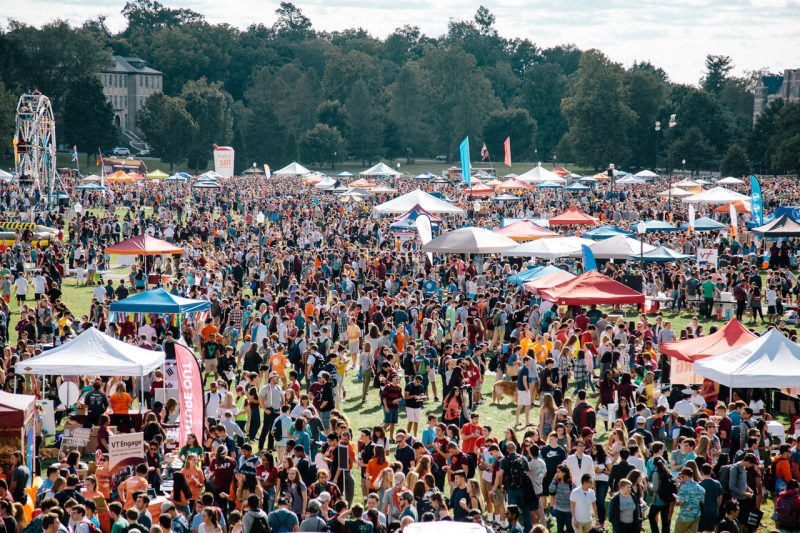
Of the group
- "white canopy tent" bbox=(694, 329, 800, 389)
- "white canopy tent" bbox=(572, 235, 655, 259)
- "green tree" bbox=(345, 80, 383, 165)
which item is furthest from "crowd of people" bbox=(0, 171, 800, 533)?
"green tree" bbox=(345, 80, 383, 165)

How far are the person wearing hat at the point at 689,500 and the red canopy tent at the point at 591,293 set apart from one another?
9734 millimetres

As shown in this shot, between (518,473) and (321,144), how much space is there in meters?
86.5

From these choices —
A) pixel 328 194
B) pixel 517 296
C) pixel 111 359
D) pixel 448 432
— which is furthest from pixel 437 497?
pixel 328 194

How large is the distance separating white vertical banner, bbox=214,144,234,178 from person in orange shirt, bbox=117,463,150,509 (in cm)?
4421

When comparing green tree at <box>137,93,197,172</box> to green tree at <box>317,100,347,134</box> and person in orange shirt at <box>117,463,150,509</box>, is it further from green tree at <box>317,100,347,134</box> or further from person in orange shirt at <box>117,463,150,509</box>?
person in orange shirt at <box>117,463,150,509</box>

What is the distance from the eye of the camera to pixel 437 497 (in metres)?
9.73

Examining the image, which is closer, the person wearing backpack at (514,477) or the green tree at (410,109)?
the person wearing backpack at (514,477)

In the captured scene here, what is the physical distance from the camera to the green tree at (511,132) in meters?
103

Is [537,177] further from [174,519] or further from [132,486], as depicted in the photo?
[174,519]

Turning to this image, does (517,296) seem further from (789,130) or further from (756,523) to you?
(789,130)

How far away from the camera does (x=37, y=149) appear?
51062 mm

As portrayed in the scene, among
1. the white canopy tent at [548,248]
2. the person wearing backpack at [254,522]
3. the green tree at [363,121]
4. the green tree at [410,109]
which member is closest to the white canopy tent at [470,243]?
the white canopy tent at [548,248]

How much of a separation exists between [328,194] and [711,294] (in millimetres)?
41317

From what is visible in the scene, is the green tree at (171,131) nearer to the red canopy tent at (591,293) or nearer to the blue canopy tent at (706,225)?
the blue canopy tent at (706,225)
